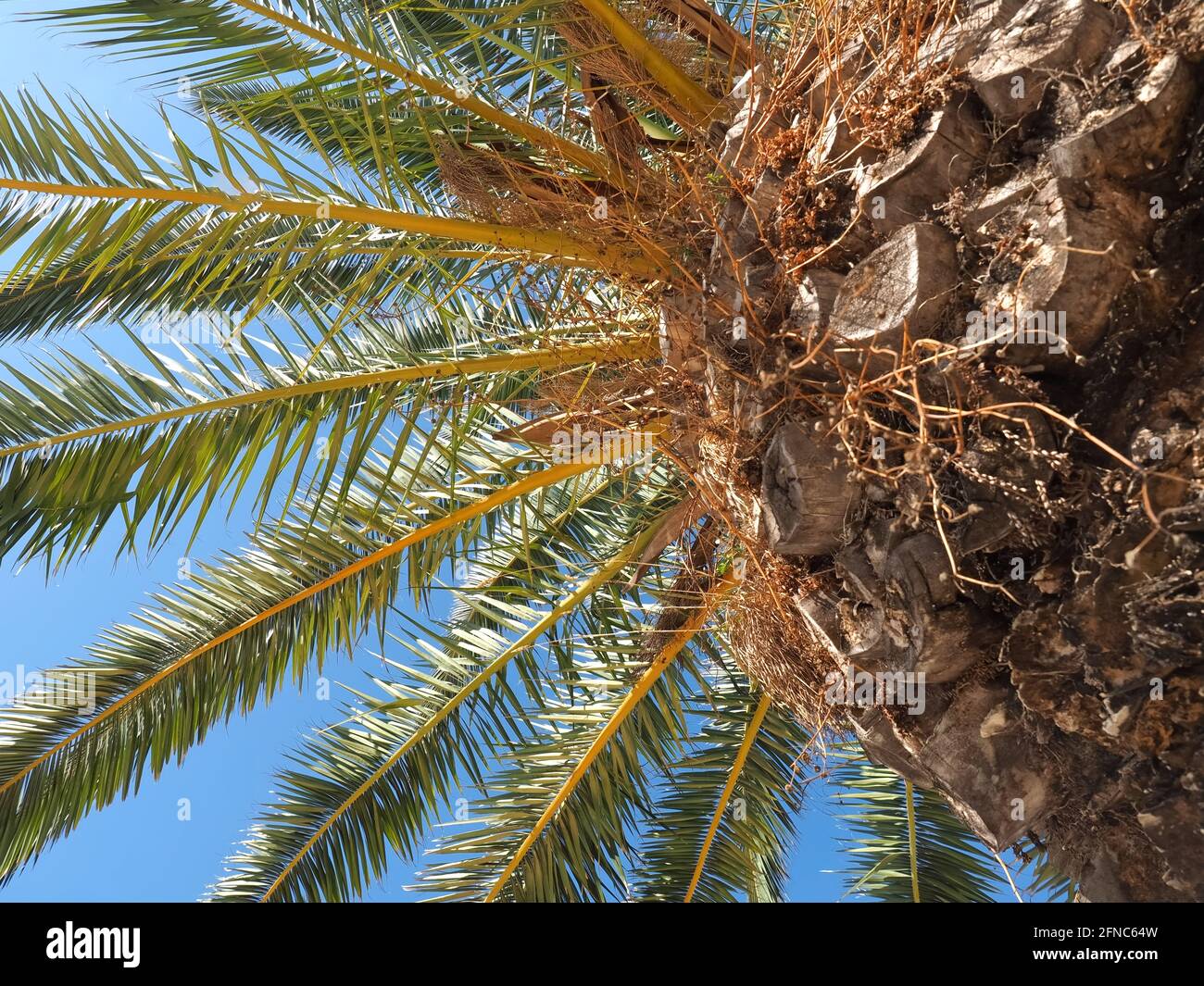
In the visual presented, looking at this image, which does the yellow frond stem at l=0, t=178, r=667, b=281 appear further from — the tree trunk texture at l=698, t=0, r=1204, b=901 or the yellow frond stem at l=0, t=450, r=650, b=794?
the yellow frond stem at l=0, t=450, r=650, b=794

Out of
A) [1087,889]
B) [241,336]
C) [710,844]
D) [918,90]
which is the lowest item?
[1087,889]

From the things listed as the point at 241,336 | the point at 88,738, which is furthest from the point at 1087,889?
the point at 88,738

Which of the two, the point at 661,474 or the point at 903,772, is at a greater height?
the point at 661,474

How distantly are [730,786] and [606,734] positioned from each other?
2.48 ft

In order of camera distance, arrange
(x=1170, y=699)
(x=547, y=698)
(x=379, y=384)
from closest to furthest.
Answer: (x=1170, y=699) → (x=379, y=384) → (x=547, y=698)

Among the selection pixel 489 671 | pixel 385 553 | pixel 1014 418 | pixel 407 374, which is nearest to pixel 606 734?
pixel 489 671

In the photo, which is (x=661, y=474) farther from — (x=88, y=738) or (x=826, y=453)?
(x=88, y=738)

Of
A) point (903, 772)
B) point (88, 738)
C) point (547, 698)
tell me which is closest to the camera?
point (903, 772)

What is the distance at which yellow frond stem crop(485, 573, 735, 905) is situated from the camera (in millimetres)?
4297

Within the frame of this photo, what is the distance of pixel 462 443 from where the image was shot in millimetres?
4266

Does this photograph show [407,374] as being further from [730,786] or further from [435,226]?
[730,786]

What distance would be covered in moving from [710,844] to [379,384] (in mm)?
2828

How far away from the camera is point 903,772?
9.80 ft

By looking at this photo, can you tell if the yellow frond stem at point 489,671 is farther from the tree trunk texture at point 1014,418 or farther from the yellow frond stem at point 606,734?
the tree trunk texture at point 1014,418
